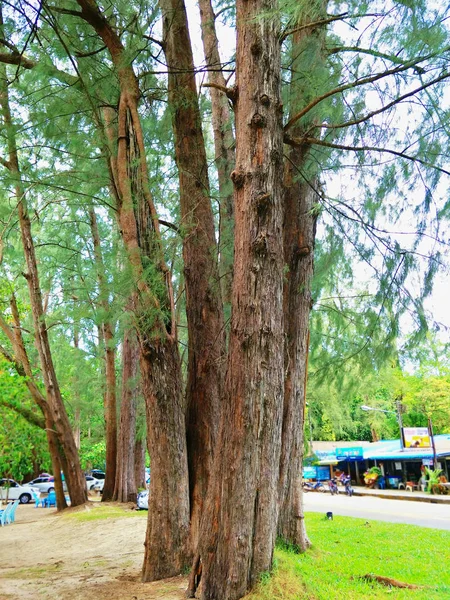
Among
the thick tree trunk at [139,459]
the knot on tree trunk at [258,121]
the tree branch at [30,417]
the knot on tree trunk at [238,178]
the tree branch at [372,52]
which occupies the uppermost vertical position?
the tree branch at [372,52]

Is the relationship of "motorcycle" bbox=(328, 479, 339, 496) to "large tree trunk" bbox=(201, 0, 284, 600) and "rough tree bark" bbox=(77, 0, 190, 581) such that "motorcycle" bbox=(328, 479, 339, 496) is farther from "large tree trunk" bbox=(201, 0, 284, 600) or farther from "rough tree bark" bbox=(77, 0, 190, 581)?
"large tree trunk" bbox=(201, 0, 284, 600)

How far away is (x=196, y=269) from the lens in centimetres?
735

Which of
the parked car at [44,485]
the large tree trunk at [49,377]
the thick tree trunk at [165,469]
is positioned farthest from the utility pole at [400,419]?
the thick tree trunk at [165,469]

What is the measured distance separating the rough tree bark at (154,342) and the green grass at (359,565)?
53.4 inches

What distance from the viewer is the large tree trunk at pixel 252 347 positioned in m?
4.84

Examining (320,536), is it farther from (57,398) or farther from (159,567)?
(57,398)

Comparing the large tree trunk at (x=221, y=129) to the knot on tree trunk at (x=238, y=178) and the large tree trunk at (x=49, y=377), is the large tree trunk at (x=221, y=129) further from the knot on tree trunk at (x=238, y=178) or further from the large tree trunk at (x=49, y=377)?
the large tree trunk at (x=49, y=377)

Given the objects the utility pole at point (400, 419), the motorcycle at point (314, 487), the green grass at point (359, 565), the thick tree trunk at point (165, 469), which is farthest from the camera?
the motorcycle at point (314, 487)

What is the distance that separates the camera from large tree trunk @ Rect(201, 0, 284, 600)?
484cm

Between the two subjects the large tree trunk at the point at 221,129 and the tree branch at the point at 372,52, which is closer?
the tree branch at the point at 372,52

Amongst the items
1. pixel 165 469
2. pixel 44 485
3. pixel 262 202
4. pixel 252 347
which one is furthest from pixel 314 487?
pixel 262 202

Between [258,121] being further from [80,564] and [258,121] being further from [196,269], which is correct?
[80,564]

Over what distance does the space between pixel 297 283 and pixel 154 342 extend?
201 centimetres

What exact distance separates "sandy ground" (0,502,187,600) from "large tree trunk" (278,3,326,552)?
63.1 inches
